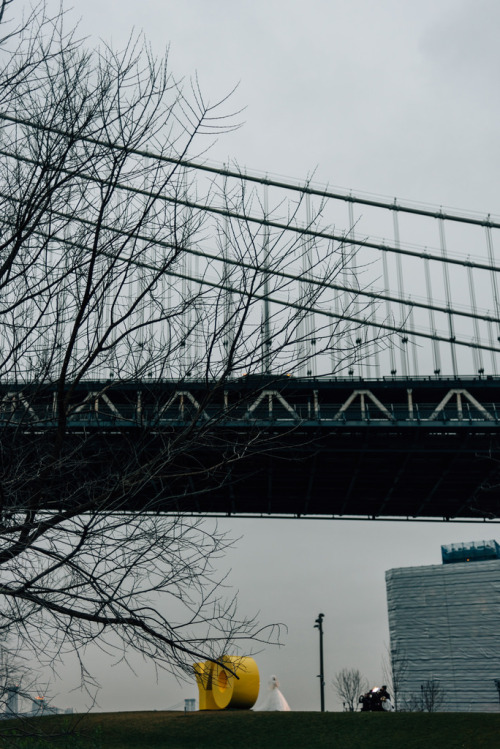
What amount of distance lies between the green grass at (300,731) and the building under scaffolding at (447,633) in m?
34.1

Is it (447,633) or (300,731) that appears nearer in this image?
(300,731)

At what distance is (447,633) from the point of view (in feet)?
197

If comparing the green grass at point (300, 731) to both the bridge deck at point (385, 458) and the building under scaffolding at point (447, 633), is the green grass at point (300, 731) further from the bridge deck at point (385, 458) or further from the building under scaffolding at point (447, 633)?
the building under scaffolding at point (447, 633)

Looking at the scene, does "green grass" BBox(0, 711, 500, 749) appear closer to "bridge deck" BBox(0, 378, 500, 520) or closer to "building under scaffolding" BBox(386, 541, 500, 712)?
"bridge deck" BBox(0, 378, 500, 520)

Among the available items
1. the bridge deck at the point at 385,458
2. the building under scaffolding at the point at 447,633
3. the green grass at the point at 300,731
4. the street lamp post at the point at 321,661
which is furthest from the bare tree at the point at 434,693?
the green grass at the point at 300,731

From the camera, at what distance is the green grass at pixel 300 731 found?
2080 centimetres

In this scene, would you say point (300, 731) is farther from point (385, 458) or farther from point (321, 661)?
point (385, 458)

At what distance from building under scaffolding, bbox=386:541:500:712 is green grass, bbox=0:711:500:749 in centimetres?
3408

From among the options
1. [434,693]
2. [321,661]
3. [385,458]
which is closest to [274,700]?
[321,661]

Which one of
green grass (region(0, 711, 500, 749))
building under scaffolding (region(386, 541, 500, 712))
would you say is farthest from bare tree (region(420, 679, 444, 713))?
green grass (region(0, 711, 500, 749))

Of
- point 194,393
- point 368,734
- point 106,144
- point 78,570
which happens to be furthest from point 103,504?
point 368,734

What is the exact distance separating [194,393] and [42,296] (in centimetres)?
151

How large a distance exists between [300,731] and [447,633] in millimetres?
40580

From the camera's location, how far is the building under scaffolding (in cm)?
5703
